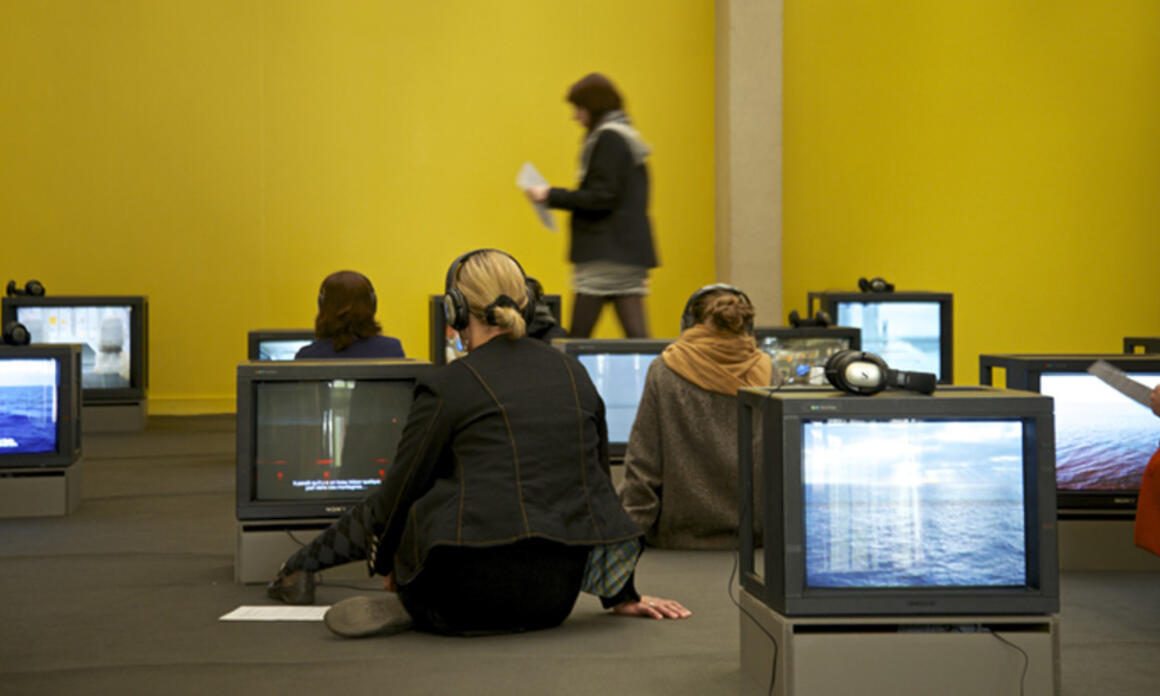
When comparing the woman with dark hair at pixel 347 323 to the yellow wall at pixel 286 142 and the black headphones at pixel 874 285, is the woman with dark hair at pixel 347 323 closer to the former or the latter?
the black headphones at pixel 874 285

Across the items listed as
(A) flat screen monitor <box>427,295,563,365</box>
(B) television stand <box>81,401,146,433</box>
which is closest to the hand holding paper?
(A) flat screen monitor <box>427,295,563,365</box>

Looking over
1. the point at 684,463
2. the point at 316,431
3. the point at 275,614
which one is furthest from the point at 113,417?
the point at 275,614

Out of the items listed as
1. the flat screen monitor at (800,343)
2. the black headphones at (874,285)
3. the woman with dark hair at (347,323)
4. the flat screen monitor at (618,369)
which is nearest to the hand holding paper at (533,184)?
the flat screen monitor at (618,369)

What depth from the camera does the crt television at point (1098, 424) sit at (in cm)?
423

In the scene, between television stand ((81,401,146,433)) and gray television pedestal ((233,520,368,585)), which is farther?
television stand ((81,401,146,433))

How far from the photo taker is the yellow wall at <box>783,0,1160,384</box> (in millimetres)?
10094

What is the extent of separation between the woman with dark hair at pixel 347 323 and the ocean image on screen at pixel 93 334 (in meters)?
3.81

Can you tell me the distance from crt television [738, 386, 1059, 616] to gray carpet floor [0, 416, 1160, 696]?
0.77 feet

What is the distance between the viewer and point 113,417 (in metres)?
8.61

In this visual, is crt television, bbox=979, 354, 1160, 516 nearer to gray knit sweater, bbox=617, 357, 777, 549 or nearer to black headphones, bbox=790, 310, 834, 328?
gray knit sweater, bbox=617, 357, 777, 549

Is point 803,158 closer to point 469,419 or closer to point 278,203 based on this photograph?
point 278,203

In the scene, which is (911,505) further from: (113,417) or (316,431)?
(113,417)

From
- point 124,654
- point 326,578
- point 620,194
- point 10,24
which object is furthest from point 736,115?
point 124,654

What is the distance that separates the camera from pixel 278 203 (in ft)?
32.7
